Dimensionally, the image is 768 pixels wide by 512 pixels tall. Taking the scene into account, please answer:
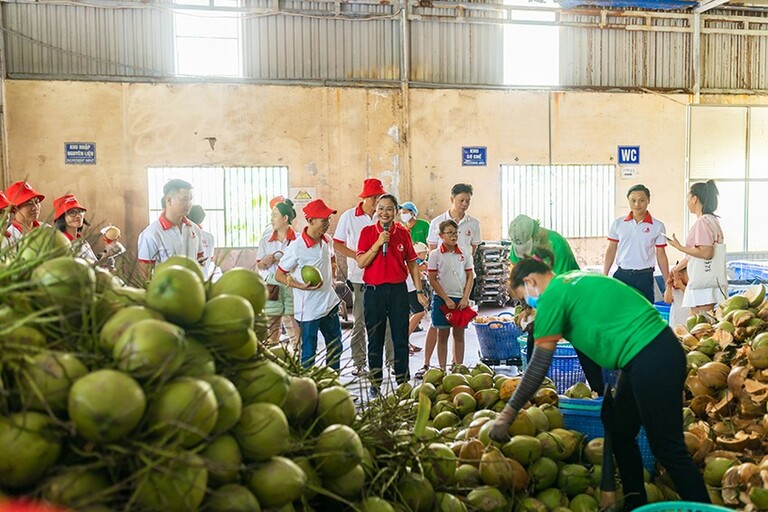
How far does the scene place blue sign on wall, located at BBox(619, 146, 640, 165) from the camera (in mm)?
13367

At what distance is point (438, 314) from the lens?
6.72m

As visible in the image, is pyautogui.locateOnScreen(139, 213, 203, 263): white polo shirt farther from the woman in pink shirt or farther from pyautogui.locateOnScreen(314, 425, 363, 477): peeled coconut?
the woman in pink shirt

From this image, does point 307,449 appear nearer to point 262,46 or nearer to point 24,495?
point 24,495

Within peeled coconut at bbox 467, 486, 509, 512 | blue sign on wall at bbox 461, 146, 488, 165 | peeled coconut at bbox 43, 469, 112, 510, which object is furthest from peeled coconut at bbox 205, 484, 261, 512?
blue sign on wall at bbox 461, 146, 488, 165

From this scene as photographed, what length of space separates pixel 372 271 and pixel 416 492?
3714 millimetres

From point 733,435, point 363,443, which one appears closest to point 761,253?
point 733,435

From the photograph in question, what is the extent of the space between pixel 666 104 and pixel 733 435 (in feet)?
35.4

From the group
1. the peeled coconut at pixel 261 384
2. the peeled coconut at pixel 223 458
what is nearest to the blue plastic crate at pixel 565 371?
the peeled coconut at pixel 261 384

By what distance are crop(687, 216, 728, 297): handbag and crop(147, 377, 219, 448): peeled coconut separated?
585 centimetres

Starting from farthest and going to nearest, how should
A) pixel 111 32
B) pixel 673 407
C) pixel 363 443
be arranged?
pixel 111 32, pixel 673 407, pixel 363 443

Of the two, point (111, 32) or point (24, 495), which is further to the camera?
point (111, 32)

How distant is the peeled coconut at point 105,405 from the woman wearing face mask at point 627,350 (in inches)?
72.6

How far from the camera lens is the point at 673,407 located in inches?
122

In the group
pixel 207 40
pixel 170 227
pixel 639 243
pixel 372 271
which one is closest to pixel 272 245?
pixel 372 271
